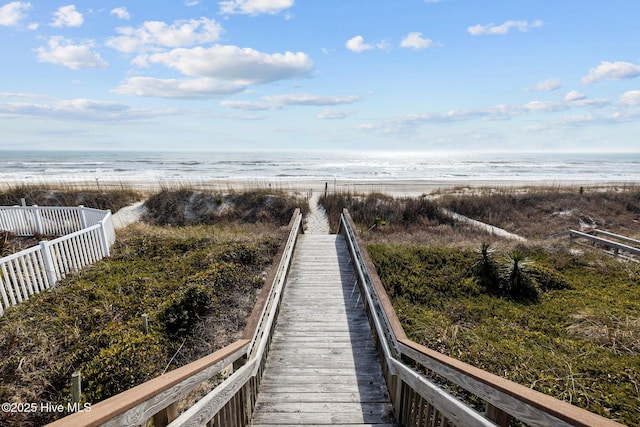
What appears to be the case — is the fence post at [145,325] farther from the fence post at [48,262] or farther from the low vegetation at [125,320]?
the fence post at [48,262]

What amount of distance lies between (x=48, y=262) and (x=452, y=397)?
972cm

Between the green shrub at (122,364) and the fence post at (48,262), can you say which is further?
the fence post at (48,262)

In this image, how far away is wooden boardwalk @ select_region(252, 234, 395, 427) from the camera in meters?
3.74

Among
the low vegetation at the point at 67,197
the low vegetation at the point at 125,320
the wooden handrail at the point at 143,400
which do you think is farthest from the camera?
the low vegetation at the point at 67,197

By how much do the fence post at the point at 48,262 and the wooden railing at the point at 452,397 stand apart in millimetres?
8289

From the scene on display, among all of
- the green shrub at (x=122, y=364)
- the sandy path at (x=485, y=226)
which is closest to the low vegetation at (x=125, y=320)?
the green shrub at (x=122, y=364)

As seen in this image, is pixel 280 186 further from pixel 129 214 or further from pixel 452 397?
pixel 452 397

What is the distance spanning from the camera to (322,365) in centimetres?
463

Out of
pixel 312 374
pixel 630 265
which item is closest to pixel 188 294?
pixel 312 374

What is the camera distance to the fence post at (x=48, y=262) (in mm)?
8084

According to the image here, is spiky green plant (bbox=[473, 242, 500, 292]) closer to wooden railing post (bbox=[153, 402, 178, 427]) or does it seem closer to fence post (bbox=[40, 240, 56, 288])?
wooden railing post (bbox=[153, 402, 178, 427])

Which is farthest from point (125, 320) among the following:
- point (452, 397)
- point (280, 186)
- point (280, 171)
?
point (280, 171)

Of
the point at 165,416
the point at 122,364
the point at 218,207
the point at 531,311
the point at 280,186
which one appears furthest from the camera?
the point at 280,186

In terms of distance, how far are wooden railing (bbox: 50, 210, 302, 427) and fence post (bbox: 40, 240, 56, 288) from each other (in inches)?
265
